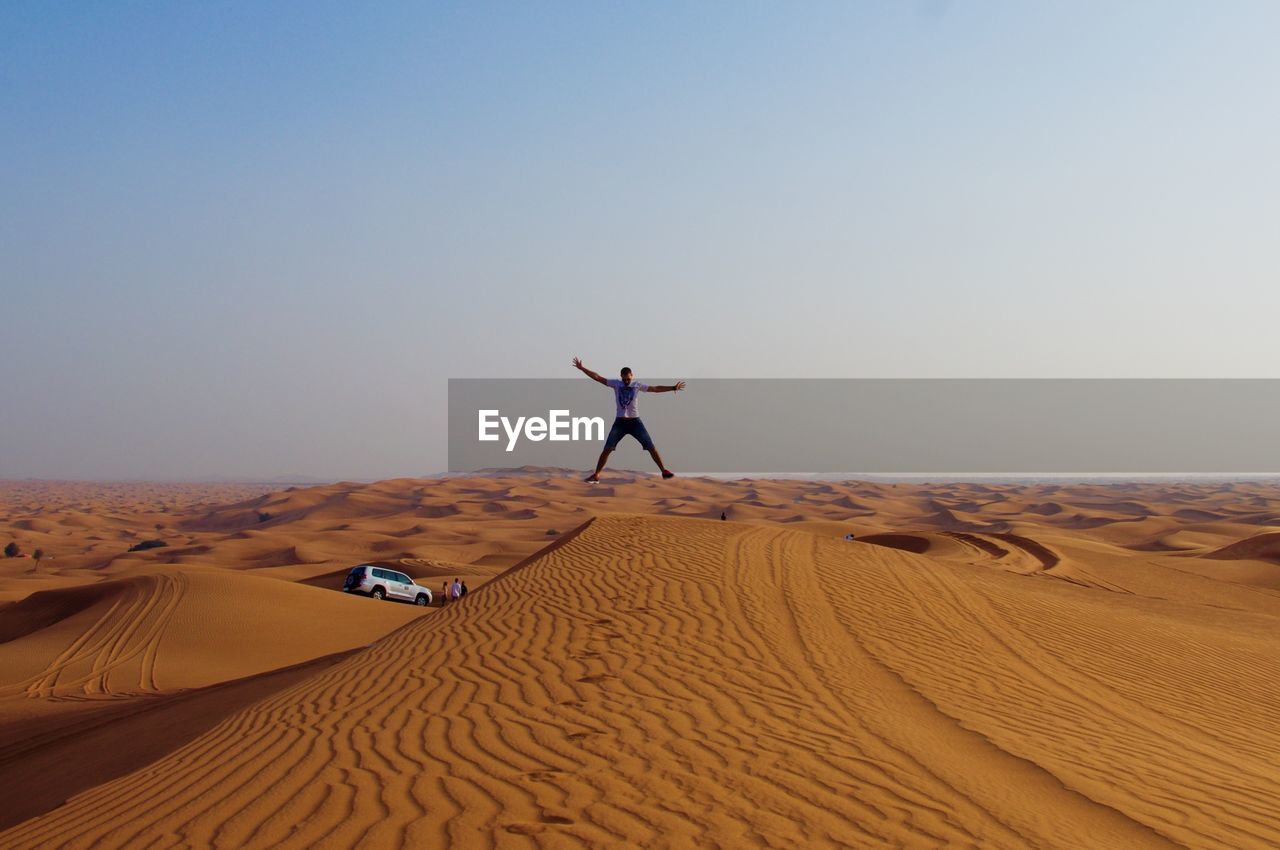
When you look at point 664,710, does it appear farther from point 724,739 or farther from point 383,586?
point 383,586

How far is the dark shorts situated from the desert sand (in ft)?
7.58

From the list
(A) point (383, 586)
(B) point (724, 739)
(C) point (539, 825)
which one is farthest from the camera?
(A) point (383, 586)

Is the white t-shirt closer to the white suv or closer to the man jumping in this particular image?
the man jumping

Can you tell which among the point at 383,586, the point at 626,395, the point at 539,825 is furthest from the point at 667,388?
the point at 383,586

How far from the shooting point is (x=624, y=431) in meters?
12.4

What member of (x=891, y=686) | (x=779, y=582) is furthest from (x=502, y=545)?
(x=891, y=686)

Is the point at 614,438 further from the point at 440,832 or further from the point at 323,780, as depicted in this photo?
the point at 440,832

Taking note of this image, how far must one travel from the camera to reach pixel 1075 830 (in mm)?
5074

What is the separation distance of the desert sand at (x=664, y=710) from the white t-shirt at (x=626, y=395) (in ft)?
8.88

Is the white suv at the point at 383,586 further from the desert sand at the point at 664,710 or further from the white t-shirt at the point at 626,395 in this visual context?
the white t-shirt at the point at 626,395

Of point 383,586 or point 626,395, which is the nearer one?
point 626,395

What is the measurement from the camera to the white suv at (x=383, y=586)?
29.2m

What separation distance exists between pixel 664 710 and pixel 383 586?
949 inches

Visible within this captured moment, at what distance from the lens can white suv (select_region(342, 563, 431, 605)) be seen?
29156 millimetres
